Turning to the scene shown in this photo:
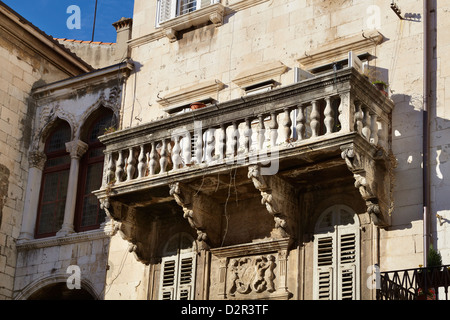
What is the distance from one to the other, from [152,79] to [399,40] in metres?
5.47

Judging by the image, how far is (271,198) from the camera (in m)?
15.0

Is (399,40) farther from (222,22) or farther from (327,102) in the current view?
(222,22)

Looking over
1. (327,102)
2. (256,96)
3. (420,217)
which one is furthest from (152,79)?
(420,217)

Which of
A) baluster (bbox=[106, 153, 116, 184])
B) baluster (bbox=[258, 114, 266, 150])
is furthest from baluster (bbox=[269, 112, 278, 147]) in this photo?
baluster (bbox=[106, 153, 116, 184])

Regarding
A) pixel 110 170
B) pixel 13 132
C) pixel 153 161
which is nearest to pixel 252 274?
pixel 153 161

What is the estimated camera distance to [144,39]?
19.4m

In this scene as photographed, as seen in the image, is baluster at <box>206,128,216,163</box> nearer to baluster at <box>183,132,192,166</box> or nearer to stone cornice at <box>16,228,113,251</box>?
baluster at <box>183,132,192,166</box>

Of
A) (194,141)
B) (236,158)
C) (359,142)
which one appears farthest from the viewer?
(194,141)

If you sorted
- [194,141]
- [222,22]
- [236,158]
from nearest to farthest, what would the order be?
→ 1. [236,158]
2. [194,141]
3. [222,22]

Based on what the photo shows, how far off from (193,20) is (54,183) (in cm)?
468

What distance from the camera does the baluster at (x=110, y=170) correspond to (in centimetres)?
1677

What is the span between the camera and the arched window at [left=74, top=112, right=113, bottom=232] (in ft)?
62.3

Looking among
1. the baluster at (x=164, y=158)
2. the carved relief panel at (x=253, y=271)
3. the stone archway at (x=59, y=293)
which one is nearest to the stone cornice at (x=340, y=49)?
the baluster at (x=164, y=158)

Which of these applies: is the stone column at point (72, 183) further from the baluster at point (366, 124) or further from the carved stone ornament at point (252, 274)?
the baluster at point (366, 124)
